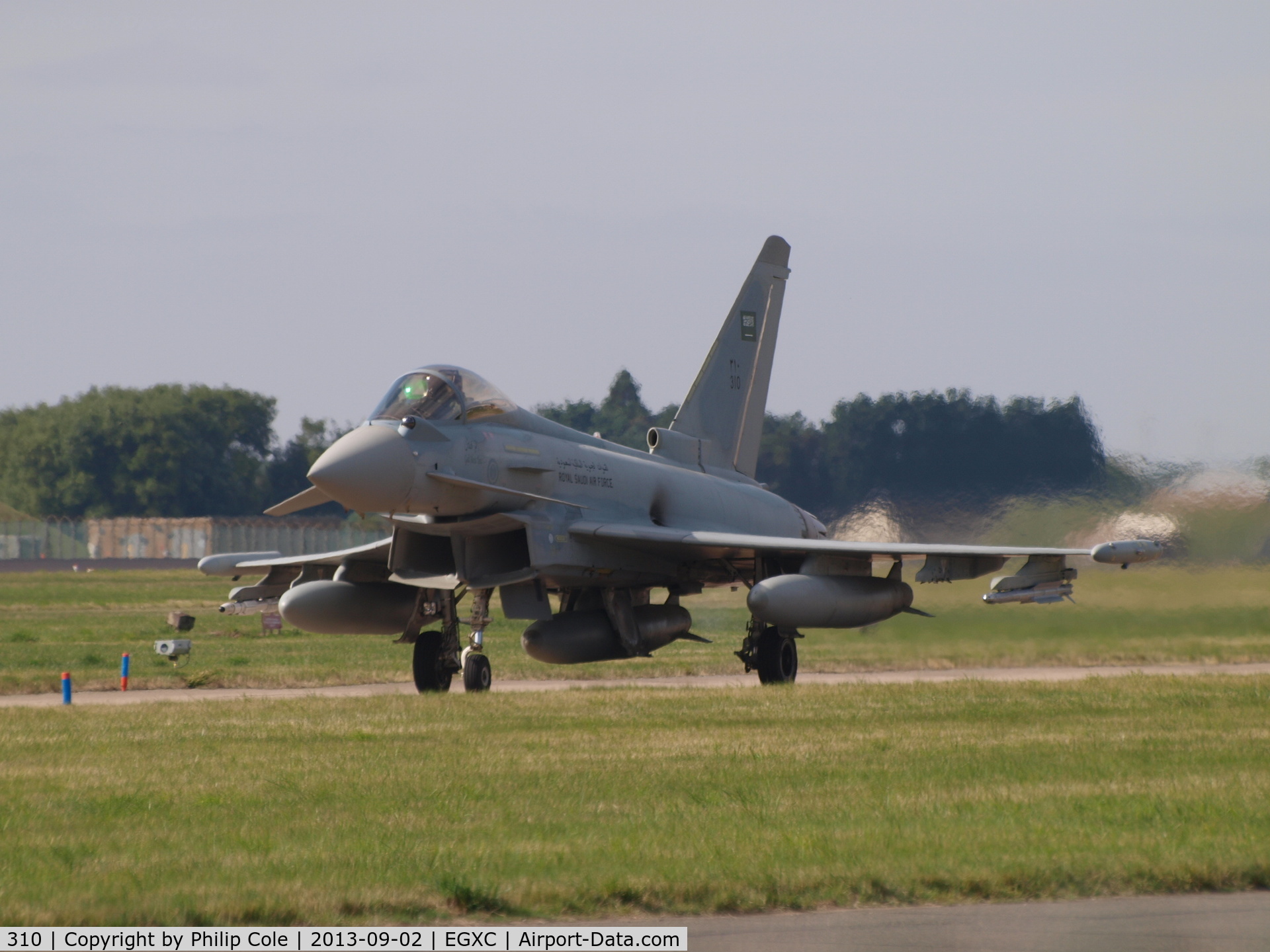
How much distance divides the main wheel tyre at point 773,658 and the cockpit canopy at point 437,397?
464 cm

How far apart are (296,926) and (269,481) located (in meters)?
104

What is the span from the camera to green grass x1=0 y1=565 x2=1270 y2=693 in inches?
795

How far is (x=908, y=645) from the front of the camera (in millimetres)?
20281

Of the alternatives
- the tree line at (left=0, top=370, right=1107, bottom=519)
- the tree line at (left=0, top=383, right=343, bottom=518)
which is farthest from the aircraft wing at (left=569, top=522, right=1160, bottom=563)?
the tree line at (left=0, top=383, right=343, bottom=518)

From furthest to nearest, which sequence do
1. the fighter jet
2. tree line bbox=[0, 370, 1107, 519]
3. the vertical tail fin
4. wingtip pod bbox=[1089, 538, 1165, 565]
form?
tree line bbox=[0, 370, 1107, 519] < the vertical tail fin < wingtip pod bbox=[1089, 538, 1165, 565] < the fighter jet

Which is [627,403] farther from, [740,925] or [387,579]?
[740,925]

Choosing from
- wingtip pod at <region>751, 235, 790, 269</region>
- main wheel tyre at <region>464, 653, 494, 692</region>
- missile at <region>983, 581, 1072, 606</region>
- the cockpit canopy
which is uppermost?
wingtip pod at <region>751, 235, 790, 269</region>

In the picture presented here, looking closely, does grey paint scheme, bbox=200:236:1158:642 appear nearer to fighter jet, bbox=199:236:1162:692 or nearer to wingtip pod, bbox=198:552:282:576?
fighter jet, bbox=199:236:1162:692

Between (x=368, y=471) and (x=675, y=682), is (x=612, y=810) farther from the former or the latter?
(x=675, y=682)

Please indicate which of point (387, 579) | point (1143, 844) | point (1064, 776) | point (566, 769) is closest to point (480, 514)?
point (387, 579)

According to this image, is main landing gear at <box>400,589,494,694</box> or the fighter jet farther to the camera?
main landing gear at <box>400,589,494,694</box>

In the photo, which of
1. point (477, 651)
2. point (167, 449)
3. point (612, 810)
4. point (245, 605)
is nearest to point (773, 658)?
point (477, 651)

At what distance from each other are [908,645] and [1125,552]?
3.65 m

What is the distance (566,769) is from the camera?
11.1m
